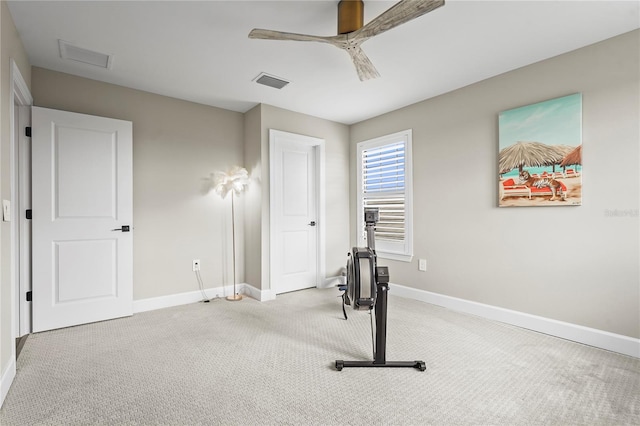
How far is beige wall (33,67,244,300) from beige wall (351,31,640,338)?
7.91 ft

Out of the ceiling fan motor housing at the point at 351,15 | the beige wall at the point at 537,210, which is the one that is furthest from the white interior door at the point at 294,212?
the ceiling fan motor housing at the point at 351,15

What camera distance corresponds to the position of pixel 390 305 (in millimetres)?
3594

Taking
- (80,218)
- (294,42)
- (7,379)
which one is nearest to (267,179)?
(294,42)

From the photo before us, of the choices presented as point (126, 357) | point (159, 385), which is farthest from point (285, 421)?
point (126, 357)

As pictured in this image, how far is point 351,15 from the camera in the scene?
201 centimetres

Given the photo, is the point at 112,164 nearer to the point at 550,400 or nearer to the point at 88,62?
the point at 88,62

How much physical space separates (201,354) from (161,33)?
251 centimetres

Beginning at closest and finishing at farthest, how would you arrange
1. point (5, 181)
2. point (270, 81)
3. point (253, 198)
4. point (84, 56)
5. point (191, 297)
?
point (5, 181), point (84, 56), point (270, 81), point (191, 297), point (253, 198)

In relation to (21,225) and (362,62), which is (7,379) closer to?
(21,225)

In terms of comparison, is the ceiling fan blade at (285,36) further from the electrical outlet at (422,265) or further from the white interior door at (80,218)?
the electrical outlet at (422,265)

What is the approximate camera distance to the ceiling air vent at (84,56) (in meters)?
2.58

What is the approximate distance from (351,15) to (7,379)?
3.13 m

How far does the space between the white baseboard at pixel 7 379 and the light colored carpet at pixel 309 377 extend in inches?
1.9

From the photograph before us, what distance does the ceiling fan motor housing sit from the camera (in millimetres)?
2002
